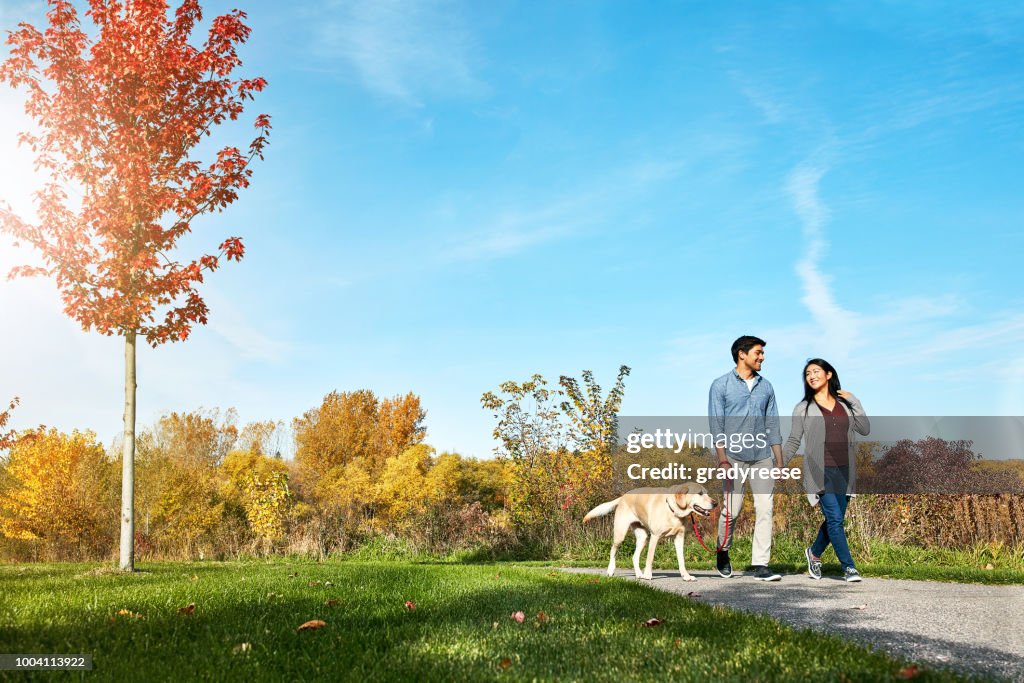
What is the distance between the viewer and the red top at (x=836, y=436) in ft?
26.3

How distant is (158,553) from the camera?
721 inches

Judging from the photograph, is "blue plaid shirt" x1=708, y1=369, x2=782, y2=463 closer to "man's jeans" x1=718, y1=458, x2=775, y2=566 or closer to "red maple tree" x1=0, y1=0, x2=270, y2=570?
"man's jeans" x1=718, y1=458, x2=775, y2=566

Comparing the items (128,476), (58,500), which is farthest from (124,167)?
(58,500)

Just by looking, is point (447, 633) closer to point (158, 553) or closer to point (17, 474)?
point (158, 553)

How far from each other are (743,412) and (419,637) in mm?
5479

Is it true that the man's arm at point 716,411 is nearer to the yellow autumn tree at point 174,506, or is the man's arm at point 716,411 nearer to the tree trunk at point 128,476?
the tree trunk at point 128,476

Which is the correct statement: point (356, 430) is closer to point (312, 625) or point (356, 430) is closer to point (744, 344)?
point (744, 344)

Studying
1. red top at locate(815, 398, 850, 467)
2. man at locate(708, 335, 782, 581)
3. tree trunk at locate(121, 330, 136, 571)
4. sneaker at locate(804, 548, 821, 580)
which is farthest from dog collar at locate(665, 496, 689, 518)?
tree trunk at locate(121, 330, 136, 571)

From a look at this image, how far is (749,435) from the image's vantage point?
8.38 meters

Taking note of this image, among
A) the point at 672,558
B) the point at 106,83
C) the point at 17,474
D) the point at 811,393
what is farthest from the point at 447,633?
the point at 17,474

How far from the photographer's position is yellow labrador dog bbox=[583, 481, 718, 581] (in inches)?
336

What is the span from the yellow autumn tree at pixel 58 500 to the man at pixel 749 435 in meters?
18.1

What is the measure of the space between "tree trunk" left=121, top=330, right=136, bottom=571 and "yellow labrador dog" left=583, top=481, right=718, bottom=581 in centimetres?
648

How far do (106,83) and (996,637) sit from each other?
38.9ft
